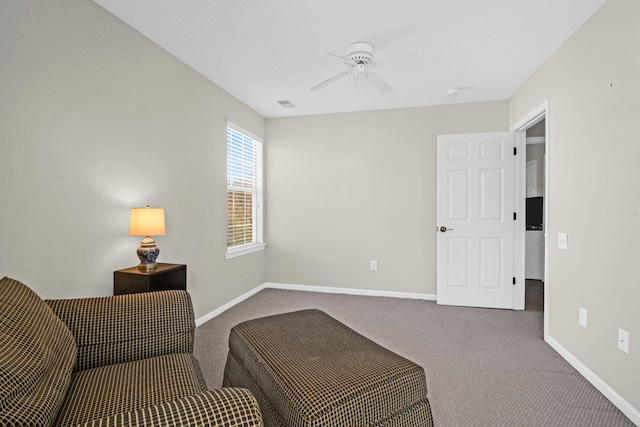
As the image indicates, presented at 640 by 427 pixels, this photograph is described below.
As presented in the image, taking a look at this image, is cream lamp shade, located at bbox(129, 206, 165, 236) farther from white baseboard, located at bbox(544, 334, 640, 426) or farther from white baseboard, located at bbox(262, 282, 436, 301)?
white baseboard, located at bbox(544, 334, 640, 426)

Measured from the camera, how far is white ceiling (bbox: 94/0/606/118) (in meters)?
2.20

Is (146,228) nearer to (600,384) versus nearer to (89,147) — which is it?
(89,147)

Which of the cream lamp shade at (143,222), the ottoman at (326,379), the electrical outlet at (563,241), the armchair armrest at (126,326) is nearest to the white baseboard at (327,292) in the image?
the cream lamp shade at (143,222)

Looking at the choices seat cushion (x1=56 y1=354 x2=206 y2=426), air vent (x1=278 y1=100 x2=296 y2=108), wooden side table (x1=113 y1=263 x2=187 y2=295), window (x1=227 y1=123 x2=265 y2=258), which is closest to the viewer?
seat cushion (x1=56 y1=354 x2=206 y2=426)

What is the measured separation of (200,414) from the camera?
32.2 inches

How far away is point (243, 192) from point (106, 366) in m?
3.06

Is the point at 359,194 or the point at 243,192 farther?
the point at 359,194

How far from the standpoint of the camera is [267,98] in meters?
3.96

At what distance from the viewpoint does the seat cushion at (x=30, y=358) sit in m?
0.84

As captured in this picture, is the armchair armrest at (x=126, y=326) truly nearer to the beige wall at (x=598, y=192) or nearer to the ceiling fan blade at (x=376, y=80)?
the ceiling fan blade at (x=376, y=80)

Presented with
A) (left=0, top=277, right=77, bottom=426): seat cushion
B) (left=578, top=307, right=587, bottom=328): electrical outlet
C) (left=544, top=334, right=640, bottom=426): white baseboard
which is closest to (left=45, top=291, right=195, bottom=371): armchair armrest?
(left=0, top=277, right=77, bottom=426): seat cushion

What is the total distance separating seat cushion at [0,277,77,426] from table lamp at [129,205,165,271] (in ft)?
3.34

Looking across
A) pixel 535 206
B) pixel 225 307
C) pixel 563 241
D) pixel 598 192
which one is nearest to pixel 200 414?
pixel 598 192

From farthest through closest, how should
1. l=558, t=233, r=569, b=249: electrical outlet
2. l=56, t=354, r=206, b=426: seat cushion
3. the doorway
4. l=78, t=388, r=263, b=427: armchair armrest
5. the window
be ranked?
the doorway < the window < l=558, t=233, r=569, b=249: electrical outlet < l=56, t=354, r=206, b=426: seat cushion < l=78, t=388, r=263, b=427: armchair armrest
